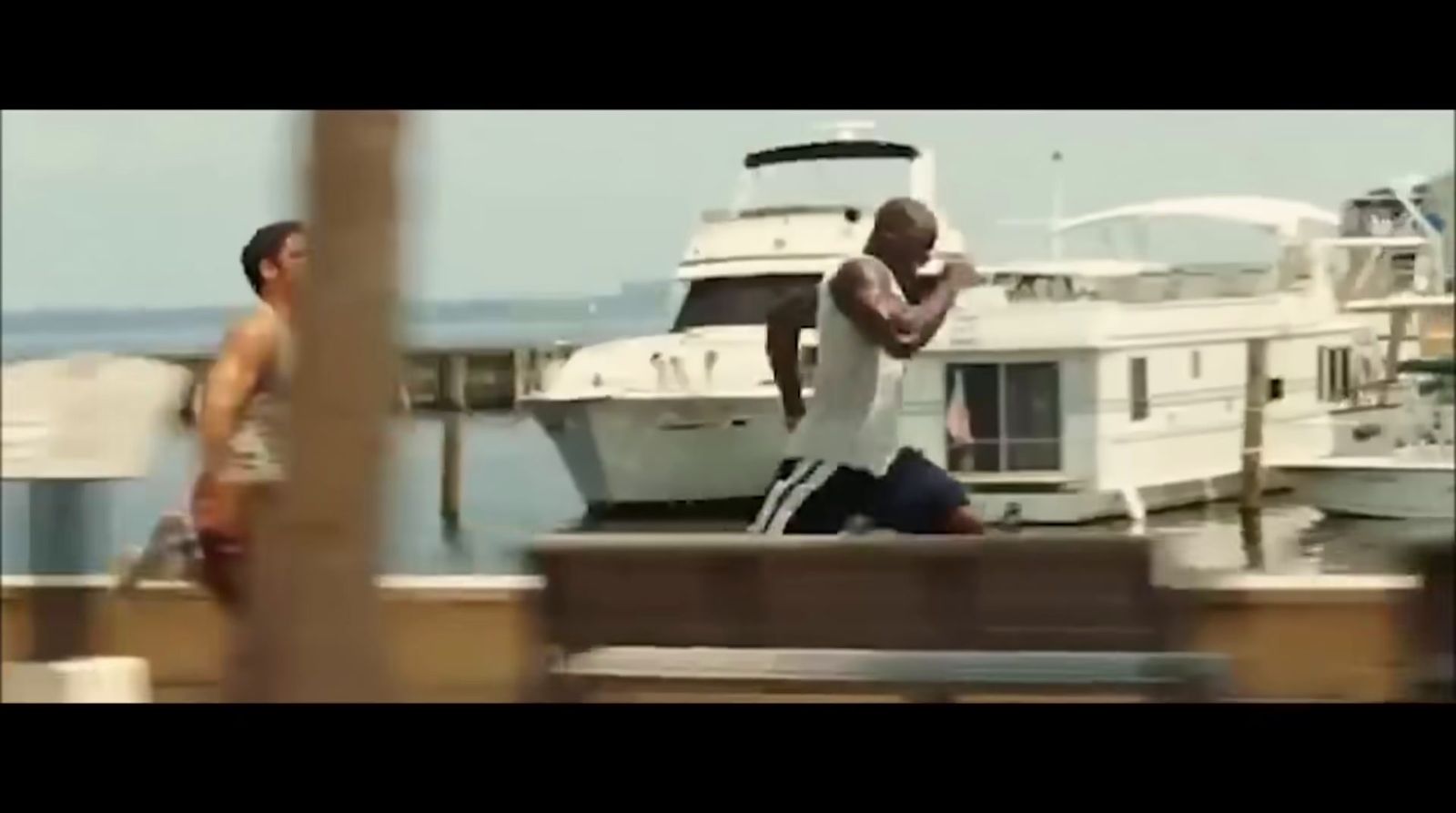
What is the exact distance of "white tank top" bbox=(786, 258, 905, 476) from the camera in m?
5.23

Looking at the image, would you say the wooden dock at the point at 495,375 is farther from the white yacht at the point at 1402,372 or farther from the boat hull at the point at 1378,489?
the white yacht at the point at 1402,372

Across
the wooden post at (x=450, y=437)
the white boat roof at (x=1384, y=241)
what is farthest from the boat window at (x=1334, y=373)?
the wooden post at (x=450, y=437)

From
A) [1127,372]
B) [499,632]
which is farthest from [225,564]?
[1127,372]

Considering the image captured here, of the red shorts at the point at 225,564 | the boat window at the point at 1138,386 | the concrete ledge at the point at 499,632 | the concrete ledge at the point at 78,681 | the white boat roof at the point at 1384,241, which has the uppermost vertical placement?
the white boat roof at the point at 1384,241

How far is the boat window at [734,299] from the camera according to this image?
1473 cm

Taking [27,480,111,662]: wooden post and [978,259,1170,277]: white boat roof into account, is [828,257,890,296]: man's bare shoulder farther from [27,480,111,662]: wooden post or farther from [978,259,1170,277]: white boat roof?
[978,259,1170,277]: white boat roof

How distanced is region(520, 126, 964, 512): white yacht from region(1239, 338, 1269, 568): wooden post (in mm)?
1899

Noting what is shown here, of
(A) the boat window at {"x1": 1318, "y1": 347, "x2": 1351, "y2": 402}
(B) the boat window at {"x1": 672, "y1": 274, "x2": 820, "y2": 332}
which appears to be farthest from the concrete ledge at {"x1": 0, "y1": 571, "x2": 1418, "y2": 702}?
(B) the boat window at {"x1": 672, "y1": 274, "x2": 820, "y2": 332}

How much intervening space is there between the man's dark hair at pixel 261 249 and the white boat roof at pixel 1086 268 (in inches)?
200

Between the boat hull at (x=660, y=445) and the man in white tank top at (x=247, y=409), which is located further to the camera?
the boat hull at (x=660, y=445)

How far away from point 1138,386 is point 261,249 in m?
7.17
